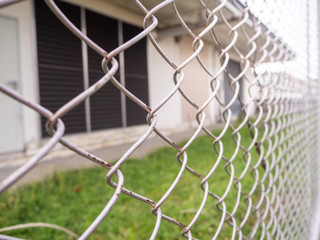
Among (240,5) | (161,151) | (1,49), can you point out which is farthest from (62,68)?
(240,5)

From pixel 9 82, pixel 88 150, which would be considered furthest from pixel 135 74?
pixel 9 82

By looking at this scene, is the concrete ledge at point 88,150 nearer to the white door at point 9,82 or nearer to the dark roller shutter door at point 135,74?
the white door at point 9,82

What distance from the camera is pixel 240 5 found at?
0.86 metres

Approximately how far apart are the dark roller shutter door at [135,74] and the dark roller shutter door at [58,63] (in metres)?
1.17

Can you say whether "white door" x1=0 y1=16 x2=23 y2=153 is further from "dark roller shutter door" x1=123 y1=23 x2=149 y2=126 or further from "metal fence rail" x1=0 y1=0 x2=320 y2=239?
"metal fence rail" x1=0 y1=0 x2=320 y2=239

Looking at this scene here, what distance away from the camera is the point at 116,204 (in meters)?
2.35

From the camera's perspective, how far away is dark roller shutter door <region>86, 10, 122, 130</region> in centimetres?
458

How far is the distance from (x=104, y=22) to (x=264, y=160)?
4.59 m

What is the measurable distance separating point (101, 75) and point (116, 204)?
3.14 metres

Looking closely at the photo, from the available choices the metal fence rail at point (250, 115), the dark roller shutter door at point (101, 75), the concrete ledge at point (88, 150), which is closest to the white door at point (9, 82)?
the concrete ledge at point (88, 150)

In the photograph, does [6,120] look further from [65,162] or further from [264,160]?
[264,160]

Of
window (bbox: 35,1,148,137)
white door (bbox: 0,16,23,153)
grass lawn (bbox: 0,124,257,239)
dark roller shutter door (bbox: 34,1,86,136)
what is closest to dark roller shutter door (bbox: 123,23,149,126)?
window (bbox: 35,1,148,137)

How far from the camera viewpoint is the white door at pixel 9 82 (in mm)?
3289

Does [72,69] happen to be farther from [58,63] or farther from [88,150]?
[88,150]
